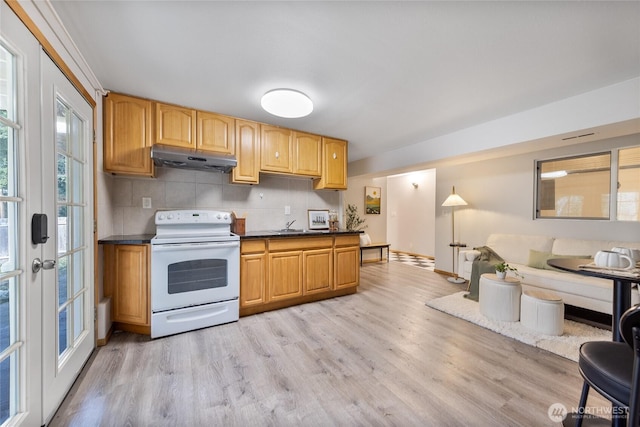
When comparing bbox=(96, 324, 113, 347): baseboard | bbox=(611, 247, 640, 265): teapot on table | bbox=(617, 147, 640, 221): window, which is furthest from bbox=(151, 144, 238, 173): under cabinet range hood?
bbox=(617, 147, 640, 221): window

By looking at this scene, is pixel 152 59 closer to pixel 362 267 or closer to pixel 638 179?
pixel 362 267

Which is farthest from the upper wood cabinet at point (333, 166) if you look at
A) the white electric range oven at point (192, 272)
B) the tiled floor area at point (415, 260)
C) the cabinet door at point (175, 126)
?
the tiled floor area at point (415, 260)

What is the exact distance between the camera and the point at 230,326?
257 centimetres

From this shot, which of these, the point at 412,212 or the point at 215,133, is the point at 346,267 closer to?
the point at 215,133

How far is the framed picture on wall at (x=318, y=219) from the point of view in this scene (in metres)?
3.84

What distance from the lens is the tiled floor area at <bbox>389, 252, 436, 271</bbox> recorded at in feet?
18.4

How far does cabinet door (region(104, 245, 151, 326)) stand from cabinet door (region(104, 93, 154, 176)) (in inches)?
31.3

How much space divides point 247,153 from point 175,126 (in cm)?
79

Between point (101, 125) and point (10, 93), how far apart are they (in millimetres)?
1390

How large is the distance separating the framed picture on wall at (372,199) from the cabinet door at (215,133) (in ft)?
13.4

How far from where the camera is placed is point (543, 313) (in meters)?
2.40

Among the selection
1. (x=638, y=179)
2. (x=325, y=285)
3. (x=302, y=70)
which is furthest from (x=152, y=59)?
(x=638, y=179)

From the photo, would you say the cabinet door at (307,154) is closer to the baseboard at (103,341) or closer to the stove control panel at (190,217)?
the stove control panel at (190,217)

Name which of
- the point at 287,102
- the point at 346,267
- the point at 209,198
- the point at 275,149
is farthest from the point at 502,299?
the point at 209,198
